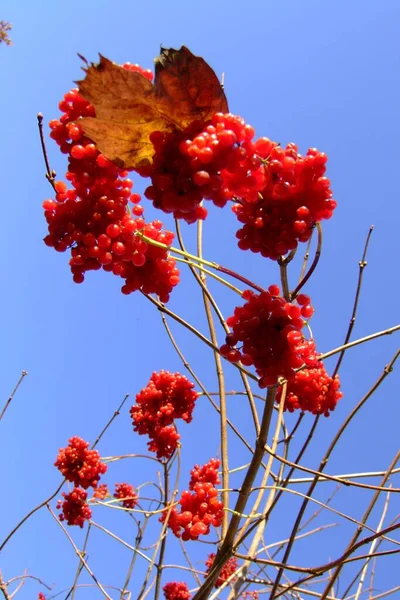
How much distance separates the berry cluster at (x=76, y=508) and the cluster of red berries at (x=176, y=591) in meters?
1.13

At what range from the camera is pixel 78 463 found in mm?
4957

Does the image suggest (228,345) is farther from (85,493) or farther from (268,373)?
(85,493)

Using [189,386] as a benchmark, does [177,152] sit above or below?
below

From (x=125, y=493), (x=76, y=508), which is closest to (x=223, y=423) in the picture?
(x=76, y=508)

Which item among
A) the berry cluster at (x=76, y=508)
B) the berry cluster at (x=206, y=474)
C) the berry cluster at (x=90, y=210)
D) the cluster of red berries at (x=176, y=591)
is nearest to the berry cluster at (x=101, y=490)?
the berry cluster at (x=76, y=508)

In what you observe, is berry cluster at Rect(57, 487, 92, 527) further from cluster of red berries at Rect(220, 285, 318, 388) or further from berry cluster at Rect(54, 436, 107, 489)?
cluster of red berries at Rect(220, 285, 318, 388)

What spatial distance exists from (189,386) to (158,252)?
2605mm

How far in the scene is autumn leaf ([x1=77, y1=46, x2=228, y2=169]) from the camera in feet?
4.50

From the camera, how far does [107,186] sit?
1685 mm

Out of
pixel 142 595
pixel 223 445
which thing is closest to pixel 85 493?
pixel 142 595

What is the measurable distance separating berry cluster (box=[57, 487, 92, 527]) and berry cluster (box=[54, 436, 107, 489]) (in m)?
0.29

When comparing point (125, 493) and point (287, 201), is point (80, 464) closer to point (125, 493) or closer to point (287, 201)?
point (125, 493)

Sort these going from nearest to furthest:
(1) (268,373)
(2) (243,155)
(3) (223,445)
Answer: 1. (2) (243,155)
2. (1) (268,373)
3. (3) (223,445)

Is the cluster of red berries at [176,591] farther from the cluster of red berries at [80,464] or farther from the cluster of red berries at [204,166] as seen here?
the cluster of red berries at [204,166]
